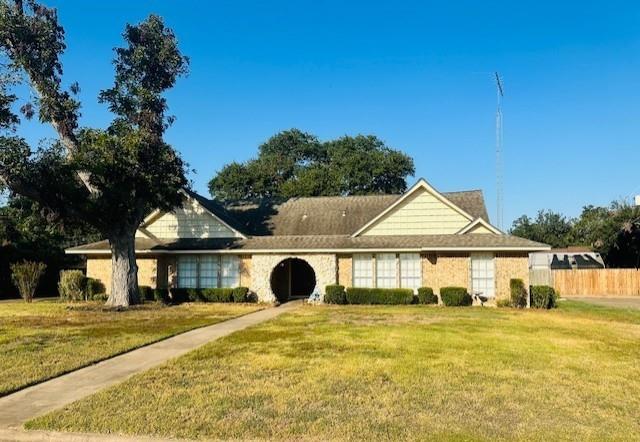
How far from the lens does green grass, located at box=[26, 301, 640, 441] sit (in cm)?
629

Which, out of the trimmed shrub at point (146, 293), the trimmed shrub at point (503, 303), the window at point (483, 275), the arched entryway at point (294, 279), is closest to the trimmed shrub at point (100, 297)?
the trimmed shrub at point (146, 293)

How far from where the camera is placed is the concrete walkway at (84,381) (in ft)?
22.7

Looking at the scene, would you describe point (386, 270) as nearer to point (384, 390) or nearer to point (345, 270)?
point (345, 270)

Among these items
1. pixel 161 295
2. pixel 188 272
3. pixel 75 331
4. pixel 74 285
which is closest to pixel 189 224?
pixel 188 272

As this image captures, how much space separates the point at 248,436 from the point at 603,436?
4226 millimetres

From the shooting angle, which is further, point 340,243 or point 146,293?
point 146,293

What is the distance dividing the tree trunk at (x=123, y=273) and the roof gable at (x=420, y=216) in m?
11.1

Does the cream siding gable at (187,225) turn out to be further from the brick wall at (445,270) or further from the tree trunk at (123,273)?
the brick wall at (445,270)

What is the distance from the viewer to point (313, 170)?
177 feet

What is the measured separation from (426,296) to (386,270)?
2.40 meters

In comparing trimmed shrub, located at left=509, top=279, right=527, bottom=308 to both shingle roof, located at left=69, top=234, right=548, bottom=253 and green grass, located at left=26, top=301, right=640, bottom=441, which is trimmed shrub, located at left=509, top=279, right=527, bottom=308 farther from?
green grass, located at left=26, top=301, right=640, bottom=441

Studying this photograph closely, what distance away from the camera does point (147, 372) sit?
9430mm

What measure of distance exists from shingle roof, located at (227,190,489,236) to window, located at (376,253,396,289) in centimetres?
361

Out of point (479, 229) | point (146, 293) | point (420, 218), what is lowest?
point (146, 293)
